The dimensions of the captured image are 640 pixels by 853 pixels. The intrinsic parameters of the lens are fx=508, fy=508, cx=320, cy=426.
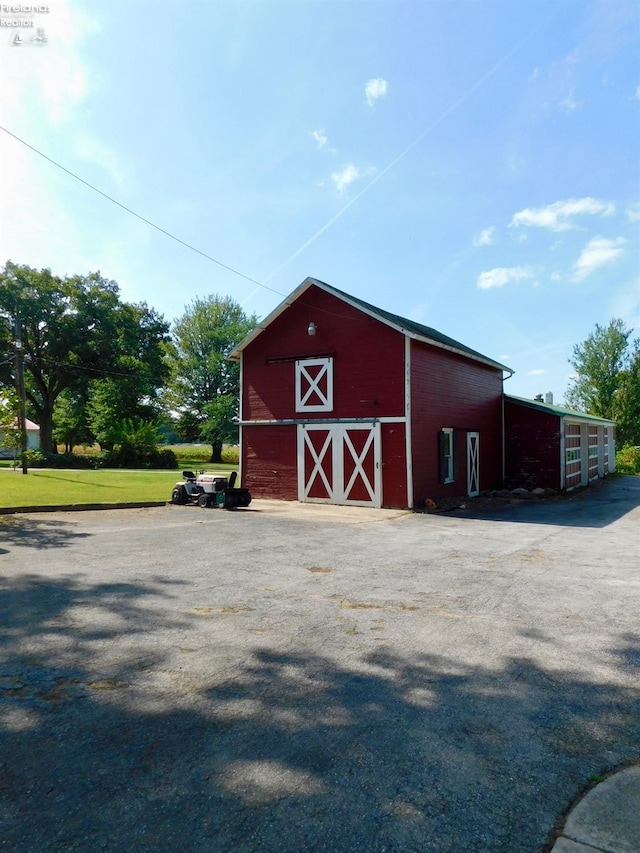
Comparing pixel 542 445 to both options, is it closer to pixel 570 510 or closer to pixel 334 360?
pixel 570 510

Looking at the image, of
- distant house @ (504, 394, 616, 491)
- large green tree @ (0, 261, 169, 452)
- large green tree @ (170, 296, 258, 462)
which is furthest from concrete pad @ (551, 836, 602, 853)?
large green tree @ (170, 296, 258, 462)

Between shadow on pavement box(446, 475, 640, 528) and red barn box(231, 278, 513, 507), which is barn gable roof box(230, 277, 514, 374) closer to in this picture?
red barn box(231, 278, 513, 507)

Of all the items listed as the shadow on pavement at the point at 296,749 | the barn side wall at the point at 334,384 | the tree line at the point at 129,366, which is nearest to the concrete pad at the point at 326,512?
the barn side wall at the point at 334,384

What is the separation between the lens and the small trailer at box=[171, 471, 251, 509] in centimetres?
1362

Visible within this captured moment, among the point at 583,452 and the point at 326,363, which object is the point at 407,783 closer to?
the point at 326,363

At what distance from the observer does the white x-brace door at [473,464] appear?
57.9ft

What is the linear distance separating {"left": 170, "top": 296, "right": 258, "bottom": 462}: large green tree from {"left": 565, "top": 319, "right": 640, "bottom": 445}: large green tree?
96.2ft

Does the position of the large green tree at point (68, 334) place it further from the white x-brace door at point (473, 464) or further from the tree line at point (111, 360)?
the white x-brace door at point (473, 464)

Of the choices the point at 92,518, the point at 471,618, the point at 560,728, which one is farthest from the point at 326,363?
the point at 560,728

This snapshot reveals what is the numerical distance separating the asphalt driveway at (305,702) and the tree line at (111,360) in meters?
29.2

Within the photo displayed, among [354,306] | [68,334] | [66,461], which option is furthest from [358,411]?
[68,334]

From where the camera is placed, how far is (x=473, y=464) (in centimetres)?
1805

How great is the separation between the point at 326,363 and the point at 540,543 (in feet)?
27.6

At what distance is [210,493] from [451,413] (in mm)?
8089
